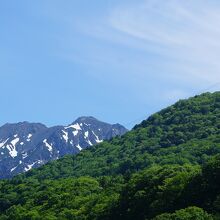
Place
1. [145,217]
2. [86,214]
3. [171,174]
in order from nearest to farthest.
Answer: [145,217] → [171,174] → [86,214]

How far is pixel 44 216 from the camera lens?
123 meters

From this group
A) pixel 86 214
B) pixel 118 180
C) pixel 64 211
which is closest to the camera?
→ pixel 86 214

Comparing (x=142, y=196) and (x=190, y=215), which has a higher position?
(x=142, y=196)

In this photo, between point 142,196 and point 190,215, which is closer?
A: point 190,215

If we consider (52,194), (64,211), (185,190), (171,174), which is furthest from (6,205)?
(185,190)

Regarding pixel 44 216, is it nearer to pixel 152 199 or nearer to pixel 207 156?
pixel 152 199

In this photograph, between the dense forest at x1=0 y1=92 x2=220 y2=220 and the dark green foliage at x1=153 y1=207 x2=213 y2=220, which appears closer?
the dark green foliage at x1=153 y1=207 x2=213 y2=220

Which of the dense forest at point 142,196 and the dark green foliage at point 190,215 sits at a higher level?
the dense forest at point 142,196

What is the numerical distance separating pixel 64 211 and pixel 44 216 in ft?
13.7

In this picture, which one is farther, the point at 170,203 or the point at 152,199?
the point at 152,199

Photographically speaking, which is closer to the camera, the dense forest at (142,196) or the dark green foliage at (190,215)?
the dark green foliage at (190,215)

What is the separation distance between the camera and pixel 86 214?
11412 centimetres

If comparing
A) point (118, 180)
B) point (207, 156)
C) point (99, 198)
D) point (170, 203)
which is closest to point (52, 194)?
point (118, 180)

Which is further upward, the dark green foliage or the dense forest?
the dense forest
